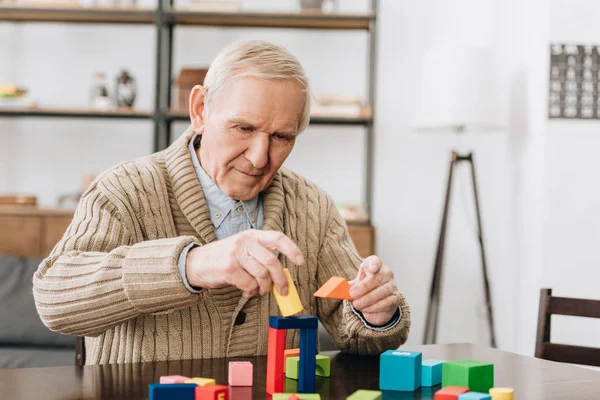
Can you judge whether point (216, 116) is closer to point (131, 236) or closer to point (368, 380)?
point (131, 236)

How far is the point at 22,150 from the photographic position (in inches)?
163

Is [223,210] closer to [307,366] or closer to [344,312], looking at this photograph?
[344,312]

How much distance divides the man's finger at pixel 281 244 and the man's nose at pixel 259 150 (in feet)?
1.25

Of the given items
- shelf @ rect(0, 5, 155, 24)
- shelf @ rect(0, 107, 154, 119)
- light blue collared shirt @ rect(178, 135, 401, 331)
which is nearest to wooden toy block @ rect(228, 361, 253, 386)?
light blue collared shirt @ rect(178, 135, 401, 331)

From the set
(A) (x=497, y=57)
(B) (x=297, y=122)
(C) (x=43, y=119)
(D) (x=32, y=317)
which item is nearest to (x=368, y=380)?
(B) (x=297, y=122)

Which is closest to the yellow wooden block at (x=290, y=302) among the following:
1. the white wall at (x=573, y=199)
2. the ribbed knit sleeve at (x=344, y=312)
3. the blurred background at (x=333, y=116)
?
the ribbed knit sleeve at (x=344, y=312)

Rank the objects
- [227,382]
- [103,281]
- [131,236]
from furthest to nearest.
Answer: [131,236] → [103,281] → [227,382]

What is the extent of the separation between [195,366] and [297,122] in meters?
Result: 0.54

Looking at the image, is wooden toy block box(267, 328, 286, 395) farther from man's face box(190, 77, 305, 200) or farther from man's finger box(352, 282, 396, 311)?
man's face box(190, 77, 305, 200)

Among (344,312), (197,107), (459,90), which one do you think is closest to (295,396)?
(344,312)

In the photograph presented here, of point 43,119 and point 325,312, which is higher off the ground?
point 43,119

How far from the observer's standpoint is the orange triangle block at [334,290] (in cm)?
125

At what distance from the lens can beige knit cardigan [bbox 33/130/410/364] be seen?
4.29ft

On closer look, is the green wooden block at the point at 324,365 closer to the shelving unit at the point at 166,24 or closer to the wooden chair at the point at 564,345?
the wooden chair at the point at 564,345
